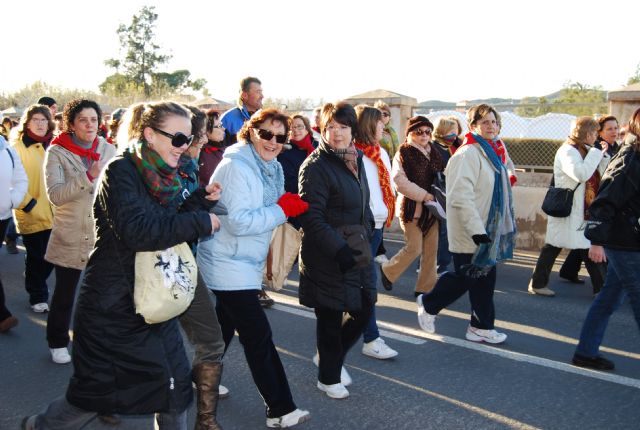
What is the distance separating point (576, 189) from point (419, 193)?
69.2 inches

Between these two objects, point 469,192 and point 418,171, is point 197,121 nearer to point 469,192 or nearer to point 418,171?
point 469,192

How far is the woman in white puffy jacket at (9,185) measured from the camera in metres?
Answer: 5.62

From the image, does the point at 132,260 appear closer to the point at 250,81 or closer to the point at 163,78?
the point at 250,81

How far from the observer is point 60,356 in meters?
5.08

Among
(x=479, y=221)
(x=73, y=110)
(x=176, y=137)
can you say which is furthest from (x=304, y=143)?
(x=176, y=137)

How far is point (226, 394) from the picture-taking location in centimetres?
448

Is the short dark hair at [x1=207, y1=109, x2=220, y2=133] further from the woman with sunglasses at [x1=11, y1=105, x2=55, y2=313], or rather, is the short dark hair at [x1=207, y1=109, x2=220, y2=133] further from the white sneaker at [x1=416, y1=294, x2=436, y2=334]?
the white sneaker at [x1=416, y1=294, x2=436, y2=334]

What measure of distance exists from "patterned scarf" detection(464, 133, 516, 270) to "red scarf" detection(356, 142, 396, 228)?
2.32 ft

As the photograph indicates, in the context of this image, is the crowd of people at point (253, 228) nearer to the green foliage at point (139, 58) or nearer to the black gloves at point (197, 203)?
the black gloves at point (197, 203)

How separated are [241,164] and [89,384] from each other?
1.41 metres

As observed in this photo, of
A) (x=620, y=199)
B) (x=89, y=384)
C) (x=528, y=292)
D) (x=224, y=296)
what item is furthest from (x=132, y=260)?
(x=528, y=292)

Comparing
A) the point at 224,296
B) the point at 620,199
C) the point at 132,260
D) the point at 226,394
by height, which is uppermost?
the point at 620,199

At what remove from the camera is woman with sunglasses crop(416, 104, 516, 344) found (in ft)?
17.8

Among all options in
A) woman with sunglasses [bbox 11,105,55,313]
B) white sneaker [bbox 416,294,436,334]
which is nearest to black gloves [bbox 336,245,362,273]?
white sneaker [bbox 416,294,436,334]
